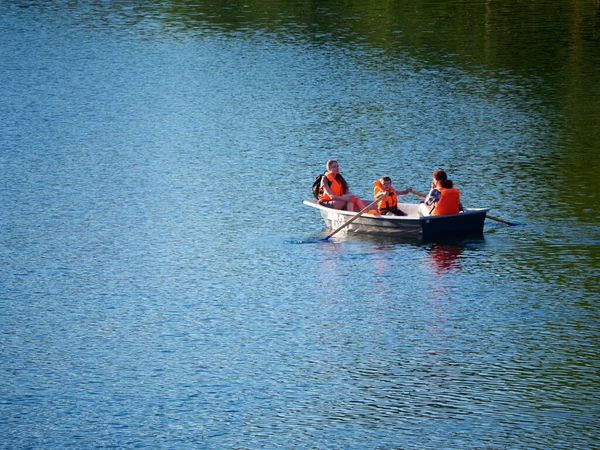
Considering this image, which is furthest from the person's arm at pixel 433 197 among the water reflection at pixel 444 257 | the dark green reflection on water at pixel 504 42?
the dark green reflection on water at pixel 504 42

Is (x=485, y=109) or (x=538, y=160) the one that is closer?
(x=538, y=160)

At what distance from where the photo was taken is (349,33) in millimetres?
50031

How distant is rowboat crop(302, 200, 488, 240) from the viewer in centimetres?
2170

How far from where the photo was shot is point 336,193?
2359 centimetres

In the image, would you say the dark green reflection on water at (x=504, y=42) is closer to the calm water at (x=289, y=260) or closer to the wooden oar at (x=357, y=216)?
the calm water at (x=289, y=260)

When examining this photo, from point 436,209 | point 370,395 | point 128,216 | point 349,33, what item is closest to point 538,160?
point 436,209

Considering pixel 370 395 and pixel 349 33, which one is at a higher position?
pixel 349 33

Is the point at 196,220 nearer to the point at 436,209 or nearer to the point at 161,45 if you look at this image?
the point at 436,209

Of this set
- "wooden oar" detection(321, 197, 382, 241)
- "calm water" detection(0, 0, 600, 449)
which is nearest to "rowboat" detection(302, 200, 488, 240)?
"wooden oar" detection(321, 197, 382, 241)

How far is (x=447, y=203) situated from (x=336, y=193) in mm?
2502

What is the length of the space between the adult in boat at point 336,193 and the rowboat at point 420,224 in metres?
0.76

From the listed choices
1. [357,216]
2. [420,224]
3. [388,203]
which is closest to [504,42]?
[388,203]

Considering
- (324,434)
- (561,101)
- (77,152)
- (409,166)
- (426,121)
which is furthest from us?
(561,101)

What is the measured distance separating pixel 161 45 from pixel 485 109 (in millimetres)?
17321
